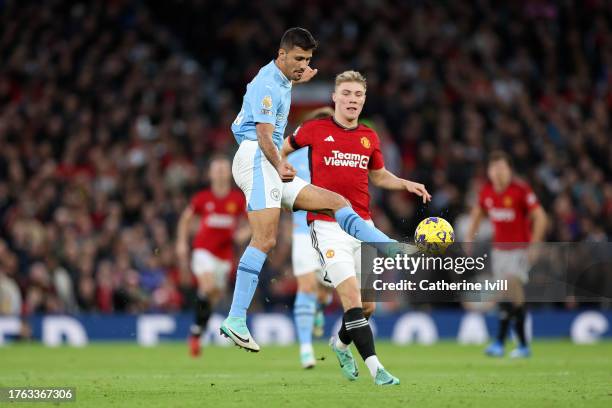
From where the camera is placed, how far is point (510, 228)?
45.7 ft

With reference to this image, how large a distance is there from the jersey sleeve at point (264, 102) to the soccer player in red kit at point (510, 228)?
5563 mm

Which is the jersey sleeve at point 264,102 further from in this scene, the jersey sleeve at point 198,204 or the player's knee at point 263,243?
the jersey sleeve at point 198,204

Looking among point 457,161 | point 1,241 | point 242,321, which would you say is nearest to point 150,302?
point 1,241

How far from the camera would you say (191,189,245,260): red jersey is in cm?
1498

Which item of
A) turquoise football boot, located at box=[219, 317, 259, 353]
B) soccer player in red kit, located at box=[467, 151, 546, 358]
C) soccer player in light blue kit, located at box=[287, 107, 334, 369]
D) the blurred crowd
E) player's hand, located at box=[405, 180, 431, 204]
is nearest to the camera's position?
turquoise football boot, located at box=[219, 317, 259, 353]

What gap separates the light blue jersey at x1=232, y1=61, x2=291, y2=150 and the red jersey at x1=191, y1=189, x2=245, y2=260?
20.1ft

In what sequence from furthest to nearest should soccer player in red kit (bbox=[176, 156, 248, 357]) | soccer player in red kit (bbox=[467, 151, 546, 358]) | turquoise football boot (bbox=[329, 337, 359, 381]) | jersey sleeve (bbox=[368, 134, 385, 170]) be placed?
soccer player in red kit (bbox=[176, 156, 248, 357]), soccer player in red kit (bbox=[467, 151, 546, 358]), turquoise football boot (bbox=[329, 337, 359, 381]), jersey sleeve (bbox=[368, 134, 385, 170])

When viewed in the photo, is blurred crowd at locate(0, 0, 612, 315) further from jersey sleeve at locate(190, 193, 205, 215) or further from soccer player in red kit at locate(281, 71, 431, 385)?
soccer player in red kit at locate(281, 71, 431, 385)

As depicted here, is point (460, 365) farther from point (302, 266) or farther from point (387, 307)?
point (387, 307)

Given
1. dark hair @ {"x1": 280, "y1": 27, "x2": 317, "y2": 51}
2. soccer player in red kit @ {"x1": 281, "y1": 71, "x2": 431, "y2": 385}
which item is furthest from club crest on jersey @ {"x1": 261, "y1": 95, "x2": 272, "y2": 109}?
soccer player in red kit @ {"x1": 281, "y1": 71, "x2": 431, "y2": 385}

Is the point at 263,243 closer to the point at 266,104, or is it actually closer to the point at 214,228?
the point at 266,104

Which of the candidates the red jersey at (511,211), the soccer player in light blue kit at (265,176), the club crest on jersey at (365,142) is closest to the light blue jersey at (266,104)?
the soccer player in light blue kit at (265,176)

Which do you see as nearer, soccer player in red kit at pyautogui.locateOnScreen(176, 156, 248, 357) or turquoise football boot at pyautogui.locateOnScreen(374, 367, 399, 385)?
turquoise football boot at pyautogui.locateOnScreen(374, 367, 399, 385)

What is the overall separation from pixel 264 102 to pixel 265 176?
582mm
